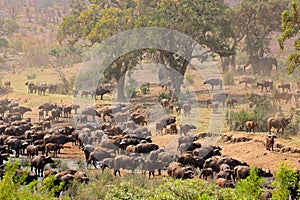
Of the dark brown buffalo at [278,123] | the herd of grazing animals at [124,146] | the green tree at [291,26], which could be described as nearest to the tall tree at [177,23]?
the herd of grazing animals at [124,146]

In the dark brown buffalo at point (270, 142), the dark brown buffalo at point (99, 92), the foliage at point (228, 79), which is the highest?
the foliage at point (228, 79)

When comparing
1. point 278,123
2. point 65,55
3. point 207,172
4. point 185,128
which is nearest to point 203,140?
point 185,128

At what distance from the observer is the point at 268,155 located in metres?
20.2

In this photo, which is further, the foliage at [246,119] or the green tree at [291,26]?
the foliage at [246,119]

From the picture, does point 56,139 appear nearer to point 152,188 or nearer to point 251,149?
point 251,149

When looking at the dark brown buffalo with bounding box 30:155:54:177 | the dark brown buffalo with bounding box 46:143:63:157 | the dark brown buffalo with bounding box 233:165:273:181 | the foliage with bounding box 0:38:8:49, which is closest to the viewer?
the dark brown buffalo with bounding box 233:165:273:181

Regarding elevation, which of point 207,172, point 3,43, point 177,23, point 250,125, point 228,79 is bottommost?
point 207,172

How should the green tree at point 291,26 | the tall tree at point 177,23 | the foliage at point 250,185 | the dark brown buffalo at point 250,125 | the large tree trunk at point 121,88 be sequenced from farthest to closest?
the large tree trunk at point 121,88, the tall tree at point 177,23, the dark brown buffalo at point 250,125, the green tree at point 291,26, the foliage at point 250,185

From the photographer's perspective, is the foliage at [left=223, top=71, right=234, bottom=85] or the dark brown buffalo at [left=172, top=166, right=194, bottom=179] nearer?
the dark brown buffalo at [left=172, top=166, right=194, bottom=179]

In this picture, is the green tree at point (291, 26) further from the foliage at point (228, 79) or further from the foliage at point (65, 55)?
the foliage at point (65, 55)

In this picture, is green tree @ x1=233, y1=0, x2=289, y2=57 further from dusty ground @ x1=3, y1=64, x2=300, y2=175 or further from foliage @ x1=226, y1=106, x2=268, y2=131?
foliage @ x1=226, y1=106, x2=268, y2=131

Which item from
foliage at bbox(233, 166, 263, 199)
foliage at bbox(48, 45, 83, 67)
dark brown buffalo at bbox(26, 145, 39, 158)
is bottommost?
Result: dark brown buffalo at bbox(26, 145, 39, 158)

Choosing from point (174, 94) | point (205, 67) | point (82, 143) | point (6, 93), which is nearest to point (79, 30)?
point (6, 93)

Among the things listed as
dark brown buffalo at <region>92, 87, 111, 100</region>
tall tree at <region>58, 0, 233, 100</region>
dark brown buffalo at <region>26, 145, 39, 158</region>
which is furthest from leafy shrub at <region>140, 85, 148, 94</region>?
dark brown buffalo at <region>26, 145, 39, 158</region>
